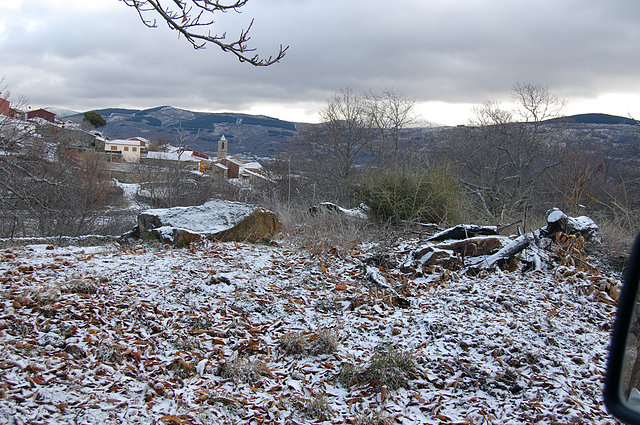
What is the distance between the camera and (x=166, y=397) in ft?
A: 9.20

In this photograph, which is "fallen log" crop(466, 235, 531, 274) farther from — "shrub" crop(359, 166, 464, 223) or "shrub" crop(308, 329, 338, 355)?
"shrub" crop(359, 166, 464, 223)

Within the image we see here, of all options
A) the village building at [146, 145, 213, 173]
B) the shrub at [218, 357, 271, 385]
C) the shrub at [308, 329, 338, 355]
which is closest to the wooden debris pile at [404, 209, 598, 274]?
the shrub at [308, 329, 338, 355]

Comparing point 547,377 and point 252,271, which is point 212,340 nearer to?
point 252,271

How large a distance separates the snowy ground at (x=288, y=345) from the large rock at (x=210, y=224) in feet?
4.80

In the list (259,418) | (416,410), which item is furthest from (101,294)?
(416,410)

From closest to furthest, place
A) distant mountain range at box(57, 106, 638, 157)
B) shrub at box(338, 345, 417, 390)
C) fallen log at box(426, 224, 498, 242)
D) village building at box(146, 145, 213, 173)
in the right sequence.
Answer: shrub at box(338, 345, 417, 390) → fallen log at box(426, 224, 498, 242) → village building at box(146, 145, 213, 173) → distant mountain range at box(57, 106, 638, 157)

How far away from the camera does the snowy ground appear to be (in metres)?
2.74

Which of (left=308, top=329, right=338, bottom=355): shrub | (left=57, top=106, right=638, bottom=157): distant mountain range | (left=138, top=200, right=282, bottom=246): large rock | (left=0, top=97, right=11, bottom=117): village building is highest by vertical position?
(left=57, top=106, right=638, bottom=157): distant mountain range

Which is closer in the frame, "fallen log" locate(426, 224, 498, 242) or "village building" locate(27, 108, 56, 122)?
"fallen log" locate(426, 224, 498, 242)

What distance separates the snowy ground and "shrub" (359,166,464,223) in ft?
10.2

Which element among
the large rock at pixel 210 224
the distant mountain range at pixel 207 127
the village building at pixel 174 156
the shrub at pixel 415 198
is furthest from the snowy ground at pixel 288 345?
the distant mountain range at pixel 207 127

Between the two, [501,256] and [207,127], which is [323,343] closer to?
[501,256]

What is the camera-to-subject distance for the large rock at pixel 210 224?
262 inches

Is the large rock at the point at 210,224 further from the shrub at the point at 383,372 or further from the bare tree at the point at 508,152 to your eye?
the bare tree at the point at 508,152
